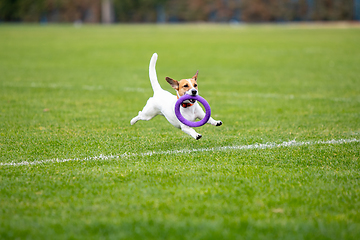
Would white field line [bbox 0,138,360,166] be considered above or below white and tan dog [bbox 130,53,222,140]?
below

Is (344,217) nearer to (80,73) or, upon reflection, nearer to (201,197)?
(201,197)

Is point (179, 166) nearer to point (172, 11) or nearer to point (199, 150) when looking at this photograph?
point (199, 150)

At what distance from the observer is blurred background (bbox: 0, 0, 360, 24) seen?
71.1 meters

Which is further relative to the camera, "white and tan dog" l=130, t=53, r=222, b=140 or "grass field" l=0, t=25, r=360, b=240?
"white and tan dog" l=130, t=53, r=222, b=140

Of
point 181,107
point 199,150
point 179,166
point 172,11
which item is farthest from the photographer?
point 172,11

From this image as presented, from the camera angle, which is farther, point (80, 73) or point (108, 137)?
point (80, 73)

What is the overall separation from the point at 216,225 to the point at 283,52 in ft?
59.4

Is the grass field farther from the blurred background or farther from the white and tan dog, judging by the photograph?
the blurred background

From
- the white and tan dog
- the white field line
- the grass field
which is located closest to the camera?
the grass field

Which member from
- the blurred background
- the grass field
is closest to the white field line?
the grass field

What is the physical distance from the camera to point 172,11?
255ft

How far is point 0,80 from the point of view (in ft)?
37.7

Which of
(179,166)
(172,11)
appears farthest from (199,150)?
(172,11)

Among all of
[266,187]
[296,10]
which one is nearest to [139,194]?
[266,187]
